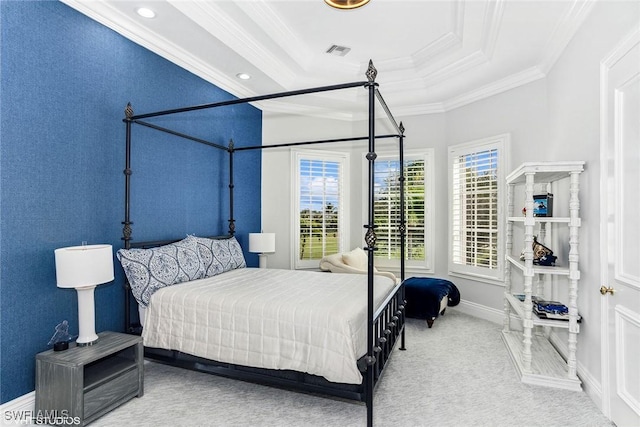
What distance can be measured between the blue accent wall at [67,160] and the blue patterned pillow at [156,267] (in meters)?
0.31

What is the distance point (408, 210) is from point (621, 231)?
318cm

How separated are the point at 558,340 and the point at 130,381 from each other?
12.1 ft

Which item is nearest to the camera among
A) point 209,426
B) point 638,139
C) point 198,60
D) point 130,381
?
point 638,139

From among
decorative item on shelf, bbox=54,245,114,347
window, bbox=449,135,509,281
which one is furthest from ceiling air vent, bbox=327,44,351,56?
decorative item on shelf, bbox=54,245,114,347

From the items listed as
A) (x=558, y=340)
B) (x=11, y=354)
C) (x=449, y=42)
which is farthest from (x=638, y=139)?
(x=11, y=354)

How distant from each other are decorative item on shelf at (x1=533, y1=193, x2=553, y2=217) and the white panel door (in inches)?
26.6

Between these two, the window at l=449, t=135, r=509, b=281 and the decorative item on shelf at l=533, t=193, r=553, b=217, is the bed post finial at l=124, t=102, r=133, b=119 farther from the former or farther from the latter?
the window at l=449, t=135, r=509, b=281

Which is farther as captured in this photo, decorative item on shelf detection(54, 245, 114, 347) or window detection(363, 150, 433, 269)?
window detection(363, 150, 433, 269)

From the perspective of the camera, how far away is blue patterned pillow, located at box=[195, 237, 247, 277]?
3410 millimetres

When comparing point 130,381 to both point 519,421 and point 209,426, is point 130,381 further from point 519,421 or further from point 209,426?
point 519,421

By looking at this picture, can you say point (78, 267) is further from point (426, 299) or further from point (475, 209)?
point (475, 209)

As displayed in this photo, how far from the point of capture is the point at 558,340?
11.0 feet

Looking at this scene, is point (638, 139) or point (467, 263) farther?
point (467, 263)

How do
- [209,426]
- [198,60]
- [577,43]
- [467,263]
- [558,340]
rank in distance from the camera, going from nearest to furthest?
[209,426] < [577,43] < [558,340] < [198,60] < [467,263]
